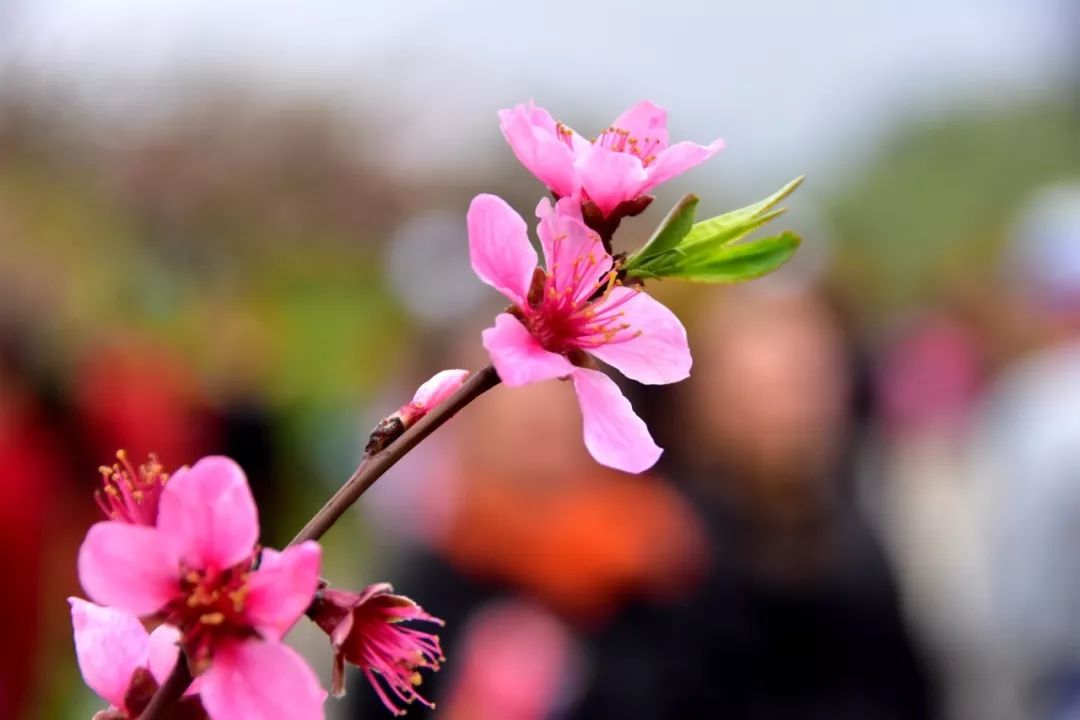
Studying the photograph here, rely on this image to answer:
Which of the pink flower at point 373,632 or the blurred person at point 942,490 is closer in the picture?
the pink flower at point 373,632

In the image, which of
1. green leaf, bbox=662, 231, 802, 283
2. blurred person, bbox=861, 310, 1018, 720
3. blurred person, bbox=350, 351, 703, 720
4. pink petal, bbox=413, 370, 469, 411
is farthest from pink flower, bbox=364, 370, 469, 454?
blurred person, bbox=861, 310, 1018, 720

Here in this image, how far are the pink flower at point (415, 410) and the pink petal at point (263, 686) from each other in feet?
0.31

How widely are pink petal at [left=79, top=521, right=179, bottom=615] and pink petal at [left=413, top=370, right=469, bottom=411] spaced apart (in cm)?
12

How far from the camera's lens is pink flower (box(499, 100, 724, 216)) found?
490 mm

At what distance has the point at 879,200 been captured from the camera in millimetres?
23406

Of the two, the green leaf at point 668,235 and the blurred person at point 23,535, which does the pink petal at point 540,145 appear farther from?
the blurred person at point 23,535

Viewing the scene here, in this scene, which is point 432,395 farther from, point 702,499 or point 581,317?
point 702,499

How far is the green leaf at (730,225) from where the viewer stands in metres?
0.53

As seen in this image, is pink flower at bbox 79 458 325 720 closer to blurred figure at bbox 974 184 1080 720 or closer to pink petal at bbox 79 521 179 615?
pink petal at bbox 79 521 179 615

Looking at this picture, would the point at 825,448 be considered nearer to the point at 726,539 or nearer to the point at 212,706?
the point at 726,539

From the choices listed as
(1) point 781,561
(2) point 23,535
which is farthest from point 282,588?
(2) point 23,535

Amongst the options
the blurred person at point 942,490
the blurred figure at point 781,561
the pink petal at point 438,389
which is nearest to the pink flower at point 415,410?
the pink petal at point 438,389

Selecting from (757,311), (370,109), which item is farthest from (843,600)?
(370,109)

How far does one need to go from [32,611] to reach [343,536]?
4.60 metres
